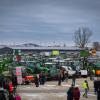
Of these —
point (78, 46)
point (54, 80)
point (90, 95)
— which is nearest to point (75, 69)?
point (54, 80)

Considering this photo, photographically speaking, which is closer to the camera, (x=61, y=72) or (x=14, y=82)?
(x=14, y=82)

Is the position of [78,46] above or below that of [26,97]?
above

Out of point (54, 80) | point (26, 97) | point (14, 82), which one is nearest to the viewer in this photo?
point (26, 97)

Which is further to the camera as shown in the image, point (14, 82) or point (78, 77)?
point (78, 77)

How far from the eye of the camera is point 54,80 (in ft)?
147

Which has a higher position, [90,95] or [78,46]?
[78,46]

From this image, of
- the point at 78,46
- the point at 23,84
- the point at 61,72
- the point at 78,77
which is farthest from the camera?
the point at 78,46

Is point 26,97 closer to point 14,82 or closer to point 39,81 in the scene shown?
point 14,82

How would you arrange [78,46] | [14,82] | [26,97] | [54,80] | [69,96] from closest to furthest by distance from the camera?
[69,96] < [26,97] < [14,82] < [54,80] < [78,46]

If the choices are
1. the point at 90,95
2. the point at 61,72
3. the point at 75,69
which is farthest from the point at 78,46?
the point at 90,95

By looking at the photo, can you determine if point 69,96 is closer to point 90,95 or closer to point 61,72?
point 90,95

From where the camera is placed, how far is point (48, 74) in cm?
4497

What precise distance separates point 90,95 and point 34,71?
2056 cm

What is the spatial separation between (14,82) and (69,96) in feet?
49.1
